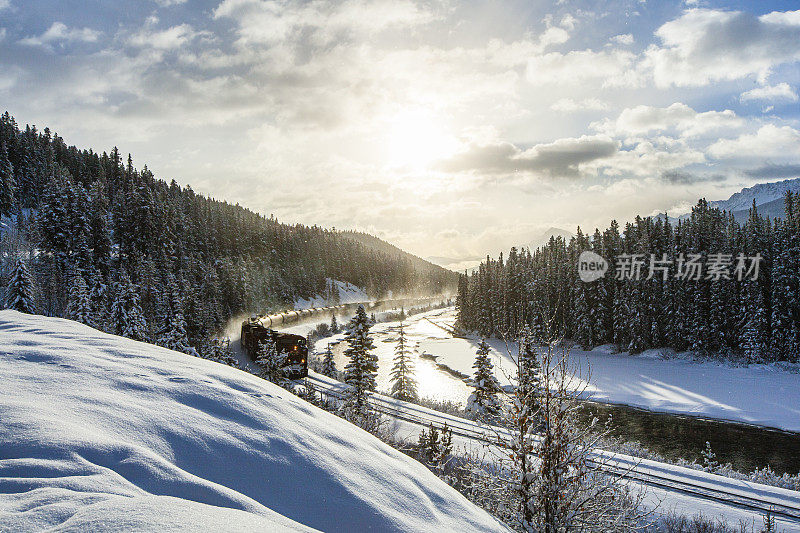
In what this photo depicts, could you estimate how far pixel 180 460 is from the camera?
4.58 metres

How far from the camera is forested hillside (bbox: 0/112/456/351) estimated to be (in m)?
41.6

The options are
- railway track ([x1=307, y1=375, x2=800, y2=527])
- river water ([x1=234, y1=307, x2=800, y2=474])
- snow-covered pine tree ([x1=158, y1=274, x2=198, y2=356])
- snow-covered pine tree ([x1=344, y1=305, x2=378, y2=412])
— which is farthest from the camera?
snow-covered pine tree ([x1=158, y1=274, x2=198, y2=356])

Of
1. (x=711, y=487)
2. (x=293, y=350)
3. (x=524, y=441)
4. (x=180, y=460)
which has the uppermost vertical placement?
(x=180, y=460)

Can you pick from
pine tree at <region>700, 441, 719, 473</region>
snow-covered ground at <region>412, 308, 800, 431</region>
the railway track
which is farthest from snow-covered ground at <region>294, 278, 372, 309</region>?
the railway track

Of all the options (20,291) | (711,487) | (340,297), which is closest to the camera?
(711,487)

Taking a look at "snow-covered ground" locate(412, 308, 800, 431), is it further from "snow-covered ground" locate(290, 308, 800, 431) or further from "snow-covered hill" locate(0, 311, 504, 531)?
"snow-covered hill" locate(0, 311, 504, 531)

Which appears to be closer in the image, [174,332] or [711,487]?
[711,487]

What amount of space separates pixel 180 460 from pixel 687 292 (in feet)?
207

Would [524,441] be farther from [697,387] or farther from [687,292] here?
[687,292]

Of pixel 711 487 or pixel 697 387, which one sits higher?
pixel 711 487

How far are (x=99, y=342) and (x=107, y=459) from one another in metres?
5.40

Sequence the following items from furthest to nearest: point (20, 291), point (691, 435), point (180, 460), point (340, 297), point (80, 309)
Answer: point (340, 297) → point (80, 309) → point (20, 291) → point (691, 435) → point (180, 460)

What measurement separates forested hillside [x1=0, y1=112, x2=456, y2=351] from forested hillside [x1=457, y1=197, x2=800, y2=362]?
40.5m

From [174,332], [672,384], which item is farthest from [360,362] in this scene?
[672,384]
